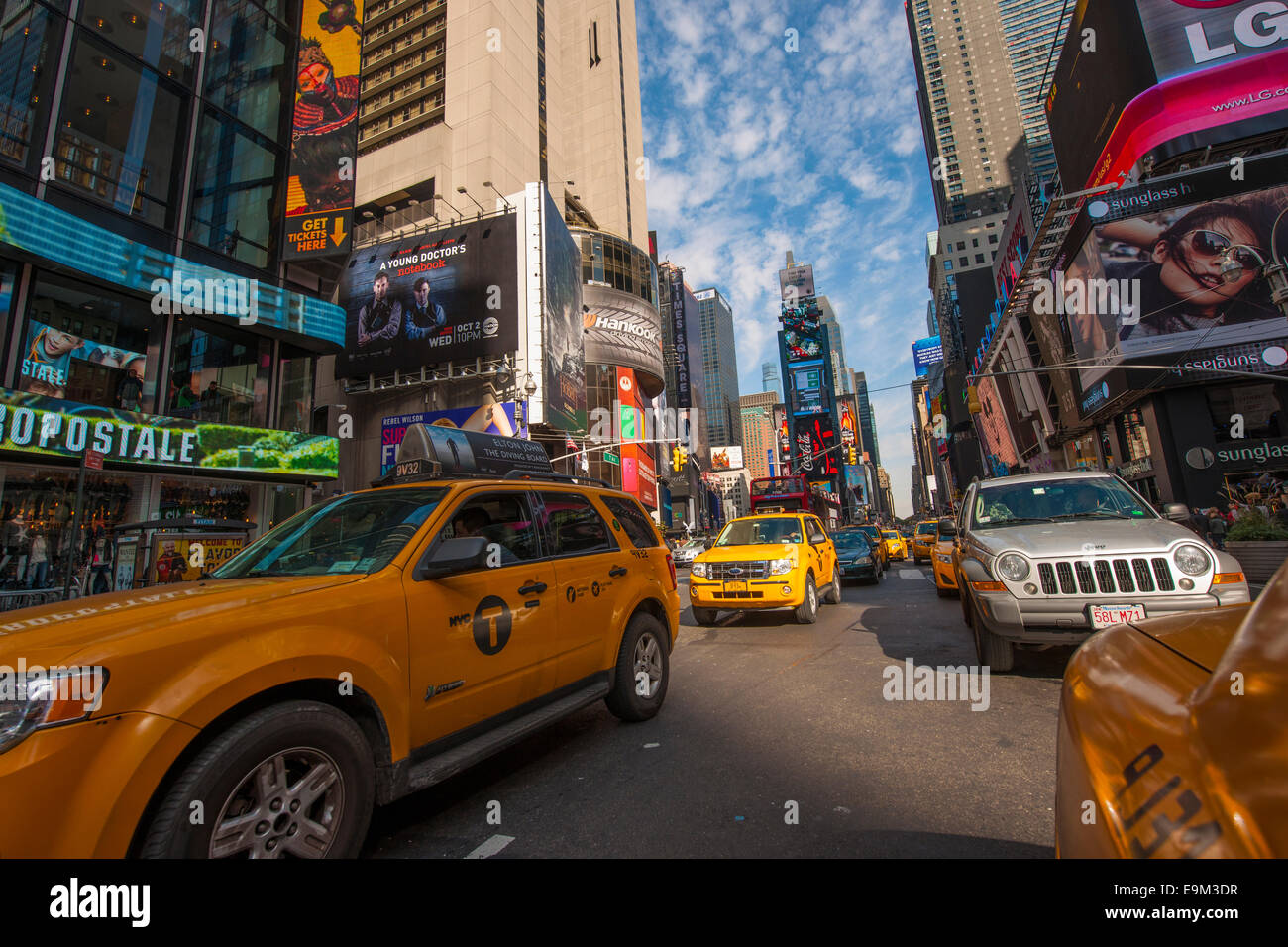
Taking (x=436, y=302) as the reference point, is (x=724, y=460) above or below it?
above

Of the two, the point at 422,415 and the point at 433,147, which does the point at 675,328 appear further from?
the point at 422,415

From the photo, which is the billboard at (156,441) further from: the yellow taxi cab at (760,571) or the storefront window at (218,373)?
the yellow taxi cab at (760,571)

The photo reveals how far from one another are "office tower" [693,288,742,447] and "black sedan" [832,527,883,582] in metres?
161

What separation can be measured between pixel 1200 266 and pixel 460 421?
36.5 meters

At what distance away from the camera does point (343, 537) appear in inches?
135

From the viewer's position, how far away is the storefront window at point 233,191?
17.4m

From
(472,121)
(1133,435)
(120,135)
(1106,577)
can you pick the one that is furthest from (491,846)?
(472,121)

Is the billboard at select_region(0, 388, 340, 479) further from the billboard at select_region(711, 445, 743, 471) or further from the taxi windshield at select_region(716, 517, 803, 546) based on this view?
the billboard at select_region(711, 445, 743, 471)

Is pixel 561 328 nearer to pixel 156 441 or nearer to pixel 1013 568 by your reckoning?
pixel 156 441

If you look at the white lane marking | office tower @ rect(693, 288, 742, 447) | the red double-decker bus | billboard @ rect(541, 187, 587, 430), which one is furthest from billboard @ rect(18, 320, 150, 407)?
office tower @ rect(693, 288, 742, 447)

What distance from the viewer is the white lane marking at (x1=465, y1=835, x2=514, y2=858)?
2775mm

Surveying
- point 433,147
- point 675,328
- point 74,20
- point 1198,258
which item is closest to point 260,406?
point 74,20

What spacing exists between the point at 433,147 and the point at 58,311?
33912 mm
